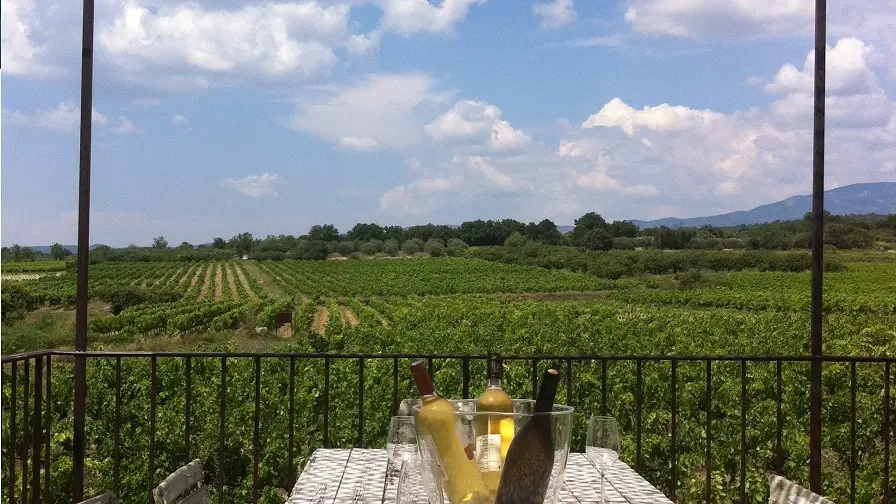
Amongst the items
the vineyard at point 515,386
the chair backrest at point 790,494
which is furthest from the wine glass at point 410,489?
the vineyard at point 515,386

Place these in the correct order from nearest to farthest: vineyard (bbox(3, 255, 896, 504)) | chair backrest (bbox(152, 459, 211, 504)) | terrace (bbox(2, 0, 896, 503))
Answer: chair backrest (bbox(152, 459, 211, 504)), terrace (bbox(2, 0, 896, 503)), vineyard (bbox(3, 255, 896, 504))

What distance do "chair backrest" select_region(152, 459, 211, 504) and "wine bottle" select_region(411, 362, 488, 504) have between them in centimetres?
74

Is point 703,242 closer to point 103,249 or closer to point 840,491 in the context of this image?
point 103,249

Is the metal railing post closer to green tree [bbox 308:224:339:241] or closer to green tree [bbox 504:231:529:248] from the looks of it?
green tree [bbox 504:231:529:248]

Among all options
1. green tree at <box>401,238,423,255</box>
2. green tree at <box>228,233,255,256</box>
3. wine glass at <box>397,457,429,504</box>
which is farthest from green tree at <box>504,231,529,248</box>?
wine glass at <box>397,457,429,504</box>

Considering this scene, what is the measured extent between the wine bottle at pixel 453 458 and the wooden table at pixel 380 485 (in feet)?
1.29

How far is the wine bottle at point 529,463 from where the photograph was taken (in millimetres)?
1442

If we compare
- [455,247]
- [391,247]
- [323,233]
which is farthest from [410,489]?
[323,233]

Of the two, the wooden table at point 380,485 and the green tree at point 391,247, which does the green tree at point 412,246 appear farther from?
the wooden table at point 380,485

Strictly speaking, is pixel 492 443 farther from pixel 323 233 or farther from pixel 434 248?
pixel 323 233

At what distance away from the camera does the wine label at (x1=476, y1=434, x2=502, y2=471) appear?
1490 millimetres

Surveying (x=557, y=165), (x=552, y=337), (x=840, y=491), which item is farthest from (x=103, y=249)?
(x=840, y=491)

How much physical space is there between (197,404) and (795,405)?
731 centimetres

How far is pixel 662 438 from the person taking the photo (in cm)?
820
